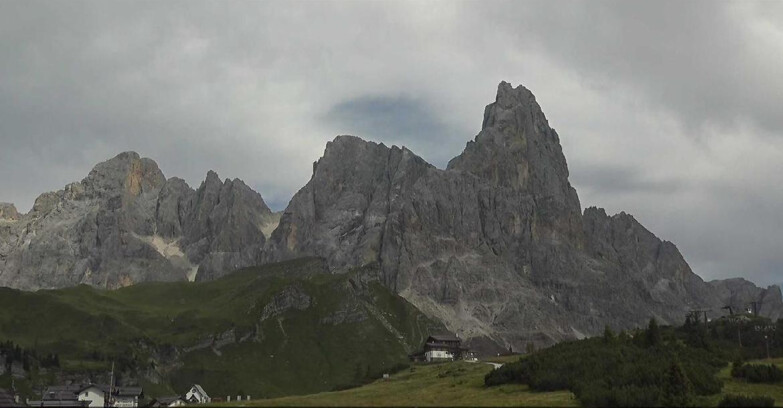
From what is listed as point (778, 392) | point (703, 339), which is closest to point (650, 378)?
point (778, 392)

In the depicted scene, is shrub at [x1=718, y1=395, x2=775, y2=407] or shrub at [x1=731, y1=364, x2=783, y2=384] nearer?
shrub at [x1=718, y1=395, x2=775, y2=407]

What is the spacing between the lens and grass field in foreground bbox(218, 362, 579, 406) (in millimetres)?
93688

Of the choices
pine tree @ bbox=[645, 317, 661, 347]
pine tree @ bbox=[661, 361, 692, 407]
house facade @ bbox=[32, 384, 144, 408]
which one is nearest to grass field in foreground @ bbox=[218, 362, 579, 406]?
pine tree @ bbox=[661, 361, 692, 407]

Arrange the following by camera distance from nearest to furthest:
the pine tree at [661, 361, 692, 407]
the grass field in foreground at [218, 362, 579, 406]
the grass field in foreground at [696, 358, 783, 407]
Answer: the pine tree at [661, 361, 692, 407] < the grass field in foreground at [218, 362, 579, 406] < the grass field in foreground at [696, 358, 783, 407]

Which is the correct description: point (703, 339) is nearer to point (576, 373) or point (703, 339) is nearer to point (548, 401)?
point (576, 373)

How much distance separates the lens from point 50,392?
163500mm

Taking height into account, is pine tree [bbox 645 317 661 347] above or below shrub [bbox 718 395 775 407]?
above

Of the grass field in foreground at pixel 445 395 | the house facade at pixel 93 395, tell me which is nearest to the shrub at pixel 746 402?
the grass field in foreground at pixel 445 395

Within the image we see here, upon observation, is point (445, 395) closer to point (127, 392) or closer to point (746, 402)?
point (746, 402)

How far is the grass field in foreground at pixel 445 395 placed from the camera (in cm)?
9369

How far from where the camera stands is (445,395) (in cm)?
11044

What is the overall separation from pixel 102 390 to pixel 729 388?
399 ft

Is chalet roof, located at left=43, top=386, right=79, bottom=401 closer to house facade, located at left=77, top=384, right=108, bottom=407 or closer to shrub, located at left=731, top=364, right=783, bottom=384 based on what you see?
house facade, located at left=77, top=384, right=108, bottom=407

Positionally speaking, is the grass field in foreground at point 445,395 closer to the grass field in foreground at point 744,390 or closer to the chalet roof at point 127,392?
the grass field in foreground at point 744,390
